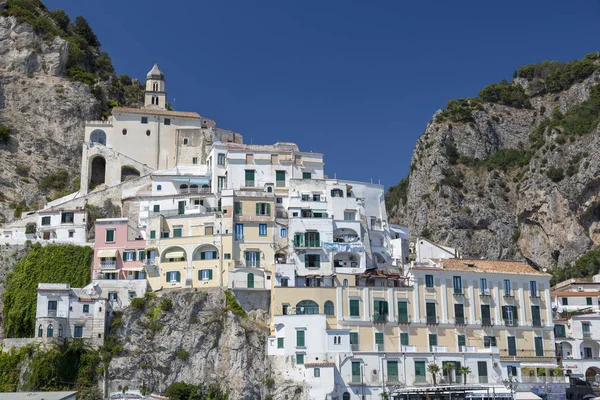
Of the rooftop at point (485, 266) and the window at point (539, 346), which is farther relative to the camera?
the rooftop at point (485, 266)

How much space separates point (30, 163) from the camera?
89.0 metres

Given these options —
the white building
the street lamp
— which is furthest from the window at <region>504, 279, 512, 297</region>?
the white building

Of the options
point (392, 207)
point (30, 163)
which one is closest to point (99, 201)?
point (30, 163)

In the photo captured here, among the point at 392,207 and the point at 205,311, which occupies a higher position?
the point at 392,207

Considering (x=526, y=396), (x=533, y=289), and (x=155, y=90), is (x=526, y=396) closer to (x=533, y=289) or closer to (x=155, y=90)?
(x=533, y=289)

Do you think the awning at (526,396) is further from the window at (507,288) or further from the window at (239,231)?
the window at (239,231)

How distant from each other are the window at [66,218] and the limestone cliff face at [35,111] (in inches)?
575

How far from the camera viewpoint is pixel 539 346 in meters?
65.7

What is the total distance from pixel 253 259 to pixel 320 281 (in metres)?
5.87

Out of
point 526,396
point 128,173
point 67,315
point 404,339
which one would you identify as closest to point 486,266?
point 404,339

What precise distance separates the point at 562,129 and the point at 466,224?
20330 mm

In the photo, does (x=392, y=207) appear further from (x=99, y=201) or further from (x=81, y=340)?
(x=81, y=340)

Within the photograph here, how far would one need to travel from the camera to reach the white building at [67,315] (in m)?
59.9

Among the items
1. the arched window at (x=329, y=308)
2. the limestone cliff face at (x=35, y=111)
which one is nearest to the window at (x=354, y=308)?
the arched window at (x=329, y=308)
